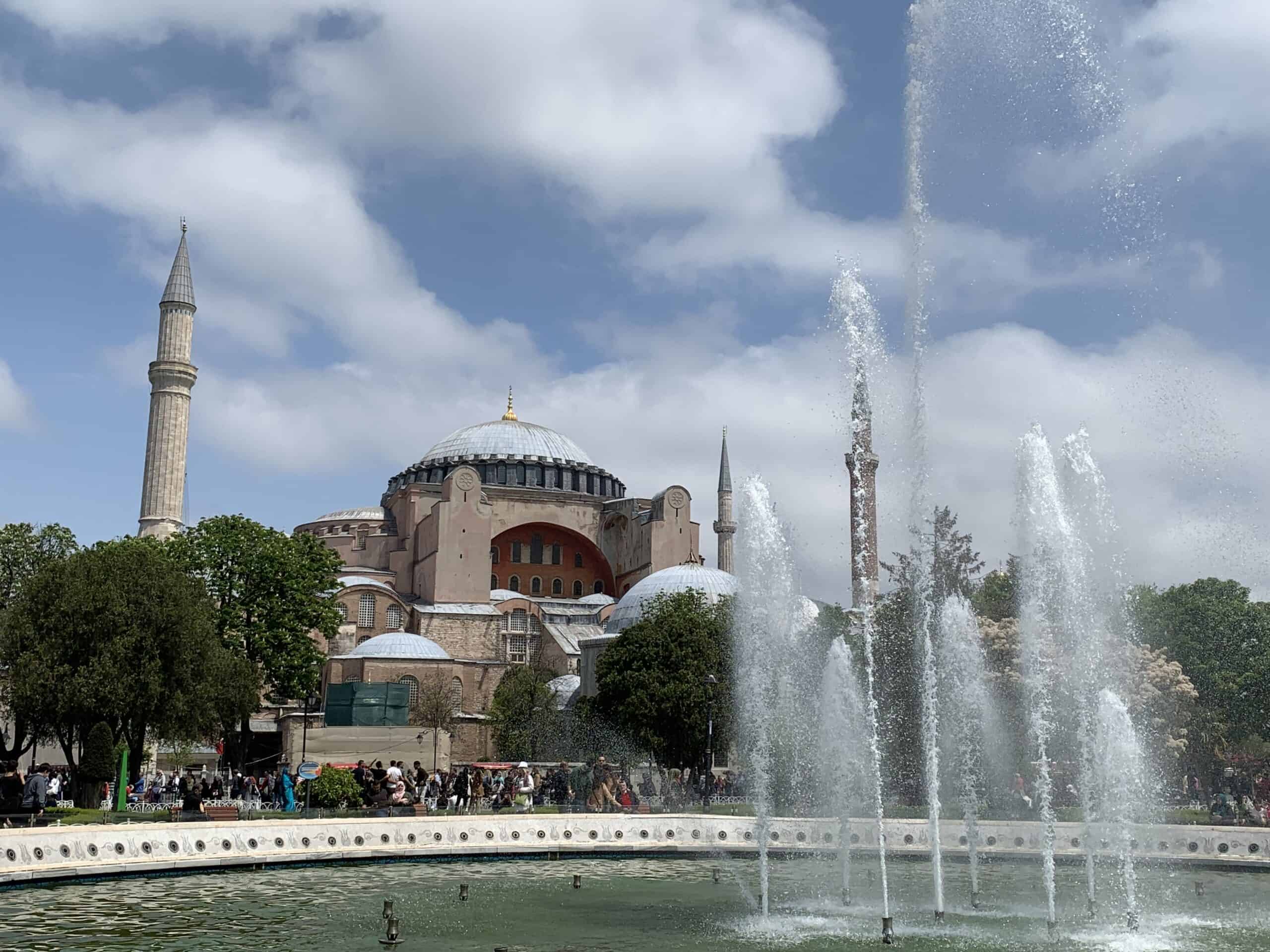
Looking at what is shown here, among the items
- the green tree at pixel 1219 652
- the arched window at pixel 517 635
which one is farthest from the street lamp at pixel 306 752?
the green tree at pixel 1219 652

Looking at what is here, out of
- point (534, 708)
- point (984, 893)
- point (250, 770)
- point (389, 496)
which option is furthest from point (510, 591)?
point (984, 893)

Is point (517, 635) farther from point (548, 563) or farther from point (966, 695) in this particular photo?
point (966, 695)

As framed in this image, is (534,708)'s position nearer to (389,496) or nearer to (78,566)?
(78,566)

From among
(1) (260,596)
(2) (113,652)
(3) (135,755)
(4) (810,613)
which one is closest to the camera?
(2) (113,652)

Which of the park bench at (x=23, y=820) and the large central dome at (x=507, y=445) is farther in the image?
the large central dome at (x=507, y=445)

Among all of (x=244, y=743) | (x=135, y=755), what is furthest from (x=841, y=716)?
(x=244, y=743)

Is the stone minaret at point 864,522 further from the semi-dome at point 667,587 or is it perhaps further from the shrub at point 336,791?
the shrub at point 336,791

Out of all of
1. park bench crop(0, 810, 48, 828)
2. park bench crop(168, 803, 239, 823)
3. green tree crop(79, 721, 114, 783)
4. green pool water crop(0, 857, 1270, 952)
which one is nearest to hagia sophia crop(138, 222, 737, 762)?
green tree crop(79, 721, 114, 783)

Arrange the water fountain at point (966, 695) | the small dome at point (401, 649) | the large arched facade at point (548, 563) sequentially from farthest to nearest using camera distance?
the large arched facade at point (548, 563)
the small dome at point (401, 649)
the water fountain at point (966, 695)
